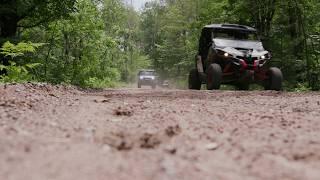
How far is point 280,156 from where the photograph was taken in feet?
10.5

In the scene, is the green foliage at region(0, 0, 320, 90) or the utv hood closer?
the utv hood

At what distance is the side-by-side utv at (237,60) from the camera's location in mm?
13594

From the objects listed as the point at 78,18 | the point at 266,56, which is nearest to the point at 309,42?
the point at 266,56

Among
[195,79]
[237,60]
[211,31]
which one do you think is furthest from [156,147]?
[195,79]

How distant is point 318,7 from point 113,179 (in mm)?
19727

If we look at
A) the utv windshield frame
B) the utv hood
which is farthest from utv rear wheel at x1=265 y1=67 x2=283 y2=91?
the utv windshield frame

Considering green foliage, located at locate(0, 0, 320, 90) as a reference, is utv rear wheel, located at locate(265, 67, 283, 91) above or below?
below

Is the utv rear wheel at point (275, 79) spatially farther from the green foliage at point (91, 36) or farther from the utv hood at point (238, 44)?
the green foliage at point (91, 36)

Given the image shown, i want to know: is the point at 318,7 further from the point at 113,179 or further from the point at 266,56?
the point at 113,179

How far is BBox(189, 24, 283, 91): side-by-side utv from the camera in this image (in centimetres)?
1359

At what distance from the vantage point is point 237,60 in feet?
44.7

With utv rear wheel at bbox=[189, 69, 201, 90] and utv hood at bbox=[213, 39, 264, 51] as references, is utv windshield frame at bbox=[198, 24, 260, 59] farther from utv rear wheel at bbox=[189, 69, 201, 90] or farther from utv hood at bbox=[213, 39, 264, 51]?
utv rear wheel at bbox=[189, 69, 201, 90]

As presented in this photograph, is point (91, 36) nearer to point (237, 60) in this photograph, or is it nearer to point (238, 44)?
point (238, 44)

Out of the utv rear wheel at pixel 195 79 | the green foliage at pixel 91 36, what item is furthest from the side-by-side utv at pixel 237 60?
the green foliage at pixel 91 36
